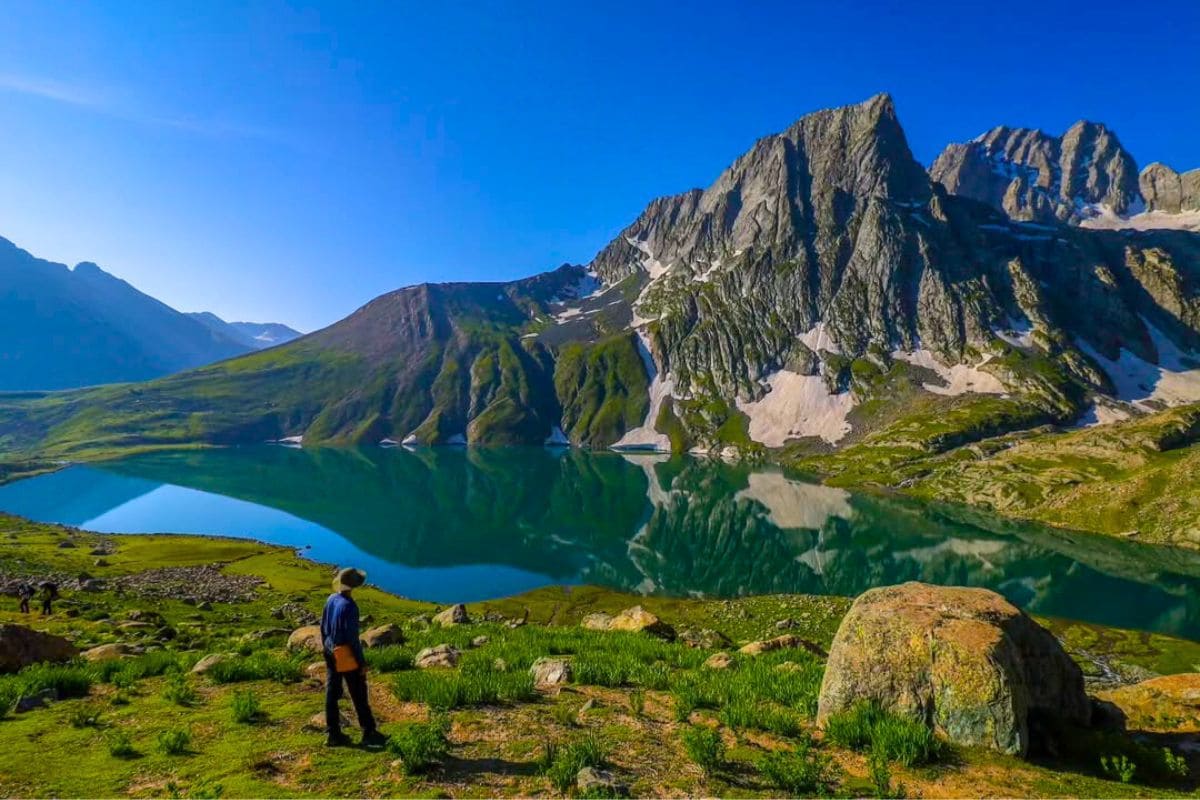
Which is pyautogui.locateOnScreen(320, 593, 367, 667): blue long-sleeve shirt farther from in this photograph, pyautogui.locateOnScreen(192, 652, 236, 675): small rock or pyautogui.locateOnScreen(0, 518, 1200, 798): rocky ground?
pyautogui.locateOnScreen(192, 652, 236, 675): small rock

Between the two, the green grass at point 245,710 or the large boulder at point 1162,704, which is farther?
the large boulder at point 1162,704

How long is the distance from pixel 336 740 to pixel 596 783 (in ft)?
17.3

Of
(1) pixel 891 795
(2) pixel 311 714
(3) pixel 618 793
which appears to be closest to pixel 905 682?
(1) pixel 891 795

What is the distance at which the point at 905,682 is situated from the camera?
1082cm

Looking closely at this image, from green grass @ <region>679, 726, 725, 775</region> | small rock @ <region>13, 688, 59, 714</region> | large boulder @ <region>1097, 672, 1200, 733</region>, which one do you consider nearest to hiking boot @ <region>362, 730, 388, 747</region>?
green grass @ <region>679, 726, 725, 775</region>

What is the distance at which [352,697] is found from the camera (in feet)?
34.7

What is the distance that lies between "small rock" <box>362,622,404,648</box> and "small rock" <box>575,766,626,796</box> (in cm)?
1382

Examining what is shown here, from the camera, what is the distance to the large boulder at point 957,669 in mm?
10016

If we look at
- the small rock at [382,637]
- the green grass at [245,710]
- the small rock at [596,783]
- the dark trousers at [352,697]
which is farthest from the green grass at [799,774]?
the small rock at [382,637]

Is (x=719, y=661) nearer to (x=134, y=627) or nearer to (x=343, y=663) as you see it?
(x=343, y=663)

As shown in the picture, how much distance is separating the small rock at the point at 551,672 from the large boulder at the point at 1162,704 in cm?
1287

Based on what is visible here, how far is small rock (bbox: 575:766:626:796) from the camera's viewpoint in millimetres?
8648

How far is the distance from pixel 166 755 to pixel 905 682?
14032 mm

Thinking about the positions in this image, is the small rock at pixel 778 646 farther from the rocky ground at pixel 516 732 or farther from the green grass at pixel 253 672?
the green grass at pixel 253 672
